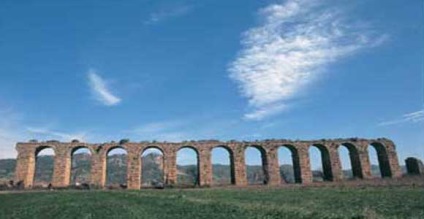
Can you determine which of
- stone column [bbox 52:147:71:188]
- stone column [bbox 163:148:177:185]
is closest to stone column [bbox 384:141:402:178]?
stone column [bbox 163:148:177:185]

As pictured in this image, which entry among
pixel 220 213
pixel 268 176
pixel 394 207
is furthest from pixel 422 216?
pixel 268 176

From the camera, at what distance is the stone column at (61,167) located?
145 ft

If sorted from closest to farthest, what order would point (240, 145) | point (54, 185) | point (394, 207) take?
point (394, 207) → point (54, 185) → point (240, 145)

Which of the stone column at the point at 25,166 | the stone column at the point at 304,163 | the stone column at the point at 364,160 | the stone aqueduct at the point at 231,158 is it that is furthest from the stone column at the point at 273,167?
the stone column at the point at 25,166

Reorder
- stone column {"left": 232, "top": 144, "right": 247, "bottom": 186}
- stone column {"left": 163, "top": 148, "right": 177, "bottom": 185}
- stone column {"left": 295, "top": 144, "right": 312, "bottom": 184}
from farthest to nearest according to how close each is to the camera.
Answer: stone column {"left": 295, "top": 144, "right": 312, "bottom": 184} < stone column {"left": 232, "top": 144, "right": 247, "bottom": 186} < stone column {"left": 163, "top": 148, "right": 177, "bottom": 185}

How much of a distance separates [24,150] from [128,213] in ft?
110

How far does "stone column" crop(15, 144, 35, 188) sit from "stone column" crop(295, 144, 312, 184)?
30.4m

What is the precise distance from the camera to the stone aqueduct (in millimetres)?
44906

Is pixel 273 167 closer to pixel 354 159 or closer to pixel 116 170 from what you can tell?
pixel 354 159

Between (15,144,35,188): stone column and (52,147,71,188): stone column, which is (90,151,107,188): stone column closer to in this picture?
(52,147,71,188): stone column

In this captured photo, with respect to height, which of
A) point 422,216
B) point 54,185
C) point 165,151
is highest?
point 165,151

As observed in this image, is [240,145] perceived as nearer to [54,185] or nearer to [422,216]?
[54,185]

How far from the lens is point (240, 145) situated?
1847 inches

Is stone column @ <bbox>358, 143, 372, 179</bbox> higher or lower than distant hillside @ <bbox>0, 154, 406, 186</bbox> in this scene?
lower
